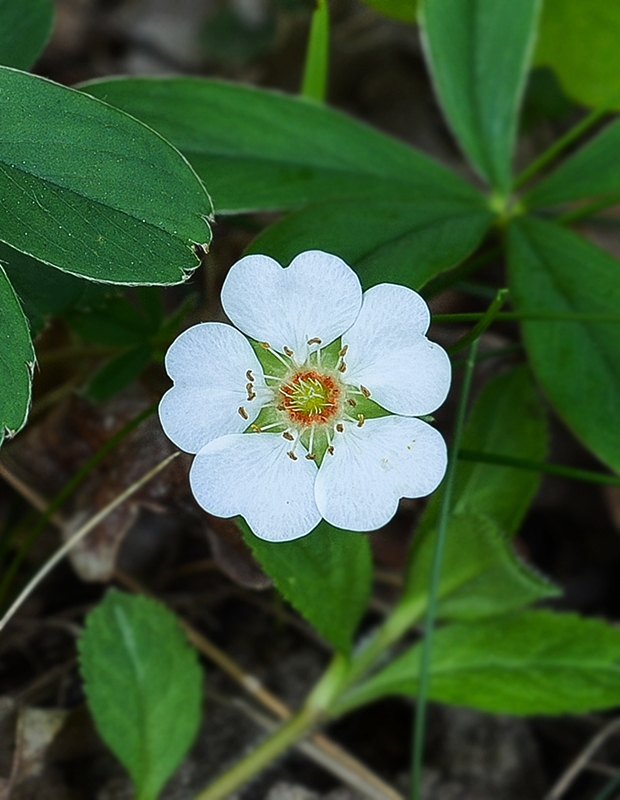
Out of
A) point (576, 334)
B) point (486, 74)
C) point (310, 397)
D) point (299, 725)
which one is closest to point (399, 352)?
point (310, 397)

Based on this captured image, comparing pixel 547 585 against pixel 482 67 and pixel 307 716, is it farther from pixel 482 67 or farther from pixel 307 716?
pixel 482 67

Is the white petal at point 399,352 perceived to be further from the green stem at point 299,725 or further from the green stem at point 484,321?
the green stem at point 299,725

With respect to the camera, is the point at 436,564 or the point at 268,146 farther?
the point at 268,146

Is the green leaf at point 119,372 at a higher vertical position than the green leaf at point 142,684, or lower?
higher

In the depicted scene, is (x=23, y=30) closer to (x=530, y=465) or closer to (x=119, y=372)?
(x=119, y=372)

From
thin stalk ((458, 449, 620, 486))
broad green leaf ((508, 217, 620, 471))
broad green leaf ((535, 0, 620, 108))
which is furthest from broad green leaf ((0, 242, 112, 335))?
broad green leaf ((535, 0, 620, 108))

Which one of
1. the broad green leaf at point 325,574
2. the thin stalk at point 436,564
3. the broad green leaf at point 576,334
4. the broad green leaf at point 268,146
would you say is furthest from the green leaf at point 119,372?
the broad green leaf at point 576,334
